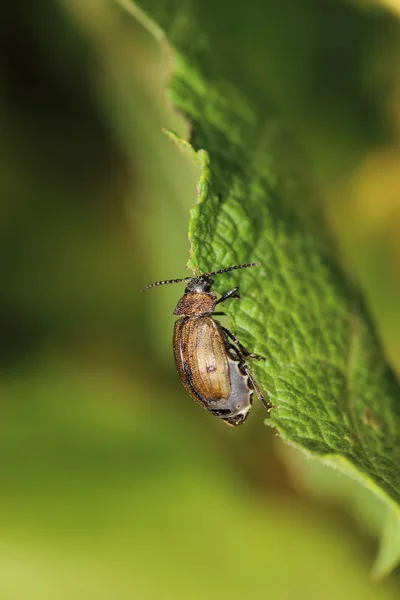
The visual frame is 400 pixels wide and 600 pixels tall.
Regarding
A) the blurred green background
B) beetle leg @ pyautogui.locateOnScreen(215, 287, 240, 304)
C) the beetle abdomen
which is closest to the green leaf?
beetle leg @ pyautogui.locateOnScreen(215, 287, 240, 304)

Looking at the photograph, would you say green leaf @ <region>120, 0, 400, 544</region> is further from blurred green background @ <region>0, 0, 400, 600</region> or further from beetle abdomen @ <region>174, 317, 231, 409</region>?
beetle abdomen @ <region>174, 317, 231, 409</region>

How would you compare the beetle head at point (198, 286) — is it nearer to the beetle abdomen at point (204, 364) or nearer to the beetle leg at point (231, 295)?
the beetle abdomen at point (204, 364)

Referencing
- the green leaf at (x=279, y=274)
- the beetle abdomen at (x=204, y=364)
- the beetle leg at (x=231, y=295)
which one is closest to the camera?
the green leaf at (x=279, y=274)

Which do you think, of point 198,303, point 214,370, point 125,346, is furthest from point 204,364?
point 125,346

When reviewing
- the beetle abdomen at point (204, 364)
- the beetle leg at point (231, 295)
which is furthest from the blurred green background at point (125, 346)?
the beetle leg at point (231, 295)

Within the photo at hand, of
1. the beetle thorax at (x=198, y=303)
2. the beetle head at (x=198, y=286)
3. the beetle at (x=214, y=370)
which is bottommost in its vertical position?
the beetle at (x=214, y=370)

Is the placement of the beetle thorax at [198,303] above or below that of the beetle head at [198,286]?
below

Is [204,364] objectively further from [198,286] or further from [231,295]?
[231,295]
